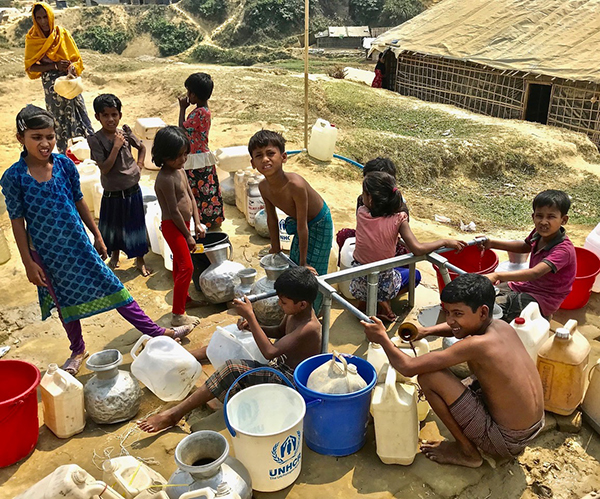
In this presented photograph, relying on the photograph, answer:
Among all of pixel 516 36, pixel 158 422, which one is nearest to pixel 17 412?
pixel 158 422

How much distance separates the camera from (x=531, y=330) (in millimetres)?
3088

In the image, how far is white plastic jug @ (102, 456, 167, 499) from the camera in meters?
2.22

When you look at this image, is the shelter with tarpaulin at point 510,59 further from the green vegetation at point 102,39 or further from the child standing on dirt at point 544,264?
the green vegetation at point 102,39

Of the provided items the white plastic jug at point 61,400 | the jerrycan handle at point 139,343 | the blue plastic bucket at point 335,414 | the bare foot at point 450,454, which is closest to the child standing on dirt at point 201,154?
the jerrycan handle at point 139,343

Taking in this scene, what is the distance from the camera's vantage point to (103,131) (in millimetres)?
4242

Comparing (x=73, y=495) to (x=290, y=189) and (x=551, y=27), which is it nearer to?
(x=290, y=189)

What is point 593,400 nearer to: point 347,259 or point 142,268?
point 347,259

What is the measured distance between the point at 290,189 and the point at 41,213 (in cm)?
147

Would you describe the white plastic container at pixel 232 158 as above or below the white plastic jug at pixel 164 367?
above

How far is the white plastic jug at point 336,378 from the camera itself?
257cm

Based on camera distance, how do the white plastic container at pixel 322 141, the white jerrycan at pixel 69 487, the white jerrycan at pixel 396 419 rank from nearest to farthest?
the white jerrycan at pixel 69 487 < the white jerrycan at pixel 396 419 < the white plastic container at pixel 322 141

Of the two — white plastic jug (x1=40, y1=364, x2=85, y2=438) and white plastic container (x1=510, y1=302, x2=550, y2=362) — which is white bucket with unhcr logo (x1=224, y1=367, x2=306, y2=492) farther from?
white plastic container (x1=510, y1=302, x2=550, y2=362)

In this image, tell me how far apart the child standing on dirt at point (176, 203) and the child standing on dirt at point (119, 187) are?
2.06 ft

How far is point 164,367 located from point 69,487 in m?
1.02
